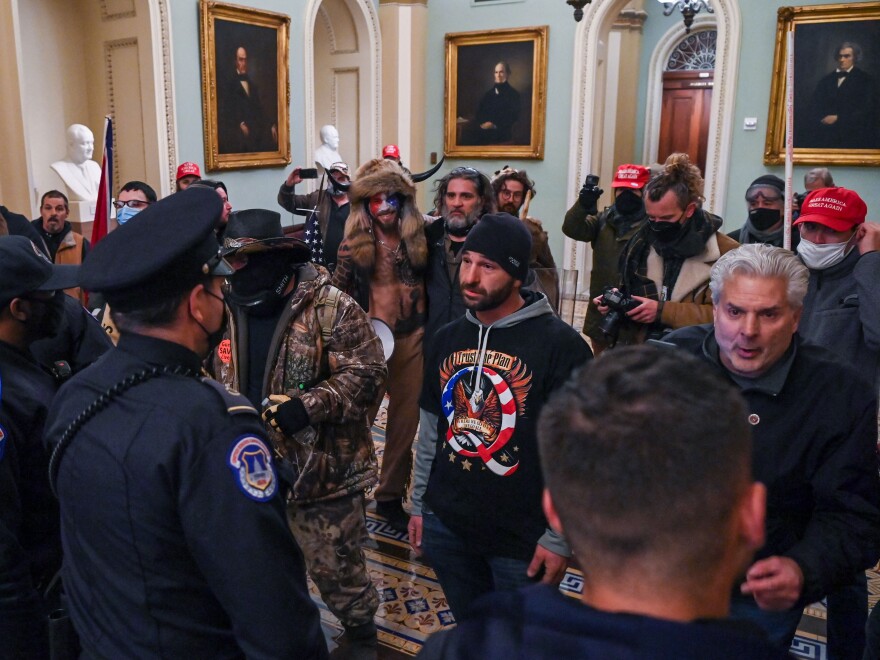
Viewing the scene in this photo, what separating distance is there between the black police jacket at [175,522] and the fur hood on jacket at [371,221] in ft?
7.84

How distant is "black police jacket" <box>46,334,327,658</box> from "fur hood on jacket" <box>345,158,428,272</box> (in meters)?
2.39

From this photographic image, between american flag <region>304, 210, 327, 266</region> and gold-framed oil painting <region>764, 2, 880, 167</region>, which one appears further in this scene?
gold-framed oil painting <region>764, 2, 880, 167</region>

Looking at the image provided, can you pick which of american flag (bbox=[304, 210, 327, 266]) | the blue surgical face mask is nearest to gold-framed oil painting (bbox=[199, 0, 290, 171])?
american flag (bbox=[304, 210, 327, 266])

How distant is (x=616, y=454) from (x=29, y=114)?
833 centimetres

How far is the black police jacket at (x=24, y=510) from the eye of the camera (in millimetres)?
1909

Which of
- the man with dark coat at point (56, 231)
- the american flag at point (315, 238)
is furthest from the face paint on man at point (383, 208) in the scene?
the man with dark coat at point (56, 231)

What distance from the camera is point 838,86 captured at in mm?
8312

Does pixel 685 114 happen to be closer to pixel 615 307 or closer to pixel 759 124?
pixel 759 124

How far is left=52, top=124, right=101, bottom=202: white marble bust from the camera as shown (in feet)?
22.2

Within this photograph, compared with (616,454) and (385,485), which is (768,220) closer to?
(385,485)

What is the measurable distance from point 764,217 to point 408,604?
3.07 meters

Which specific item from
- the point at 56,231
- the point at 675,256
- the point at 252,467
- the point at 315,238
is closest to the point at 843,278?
the point at 675,256

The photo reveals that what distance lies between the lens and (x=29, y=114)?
757 centimetres

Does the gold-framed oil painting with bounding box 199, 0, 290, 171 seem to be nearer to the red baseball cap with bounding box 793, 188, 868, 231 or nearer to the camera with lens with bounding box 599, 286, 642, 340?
the camera with lens with bounding box 599, 286, 642, 340
